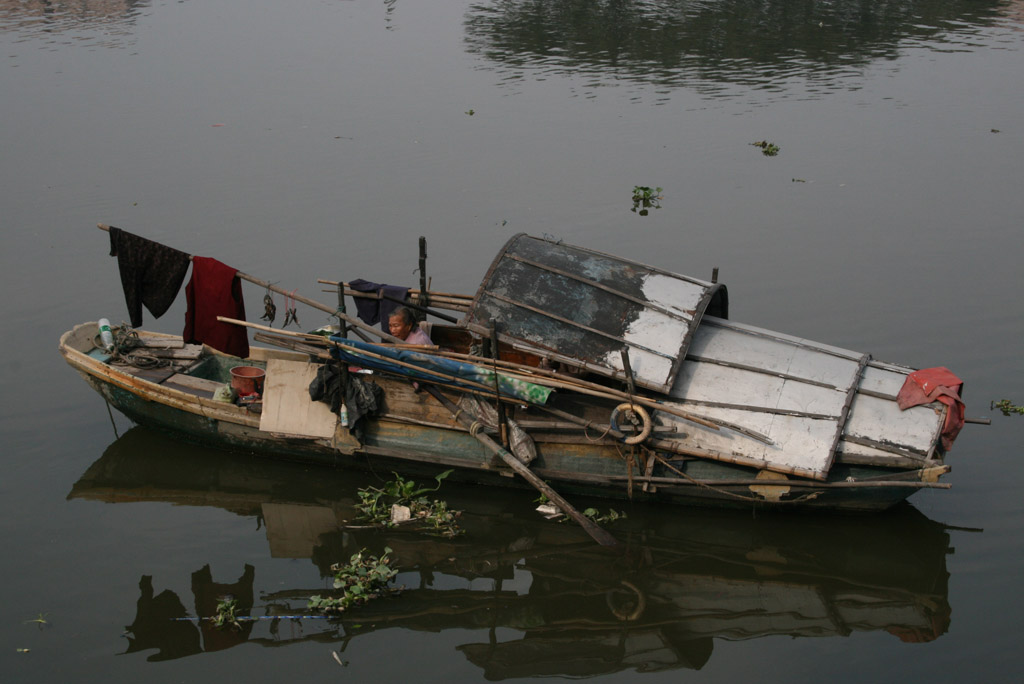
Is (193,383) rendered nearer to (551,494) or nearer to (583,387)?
(551,494)

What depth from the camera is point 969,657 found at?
23.5 feet

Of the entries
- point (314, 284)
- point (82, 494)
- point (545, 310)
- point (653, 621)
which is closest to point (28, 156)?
point (314, 284)

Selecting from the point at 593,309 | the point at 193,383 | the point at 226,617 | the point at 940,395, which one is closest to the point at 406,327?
the point at 593,309

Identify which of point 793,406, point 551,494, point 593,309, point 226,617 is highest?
point 593,309

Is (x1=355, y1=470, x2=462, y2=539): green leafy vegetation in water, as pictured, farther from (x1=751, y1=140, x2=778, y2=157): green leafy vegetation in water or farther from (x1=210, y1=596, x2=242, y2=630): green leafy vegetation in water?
(x1=751, y1=140, x2=778, y2=157): green leafy vegetation in water

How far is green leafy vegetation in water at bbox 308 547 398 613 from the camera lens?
7.71 meters

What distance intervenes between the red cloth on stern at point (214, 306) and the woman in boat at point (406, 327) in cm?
163

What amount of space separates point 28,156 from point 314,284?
9.18m

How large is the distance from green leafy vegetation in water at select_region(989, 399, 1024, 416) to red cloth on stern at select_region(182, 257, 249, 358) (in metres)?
8.22

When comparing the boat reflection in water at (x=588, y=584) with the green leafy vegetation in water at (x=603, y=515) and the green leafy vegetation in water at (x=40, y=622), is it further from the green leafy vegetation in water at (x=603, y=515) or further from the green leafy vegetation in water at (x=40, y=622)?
the green leafy vegetation in water at (x=40, y=622)

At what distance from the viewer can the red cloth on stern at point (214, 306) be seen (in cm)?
934

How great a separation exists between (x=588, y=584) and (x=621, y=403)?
166 cm

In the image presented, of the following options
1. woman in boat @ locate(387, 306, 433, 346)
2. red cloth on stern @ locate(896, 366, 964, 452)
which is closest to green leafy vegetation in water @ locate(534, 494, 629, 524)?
woman in boat @ locate(387, 306, 433, 346)

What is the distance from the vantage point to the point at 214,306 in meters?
9.44
